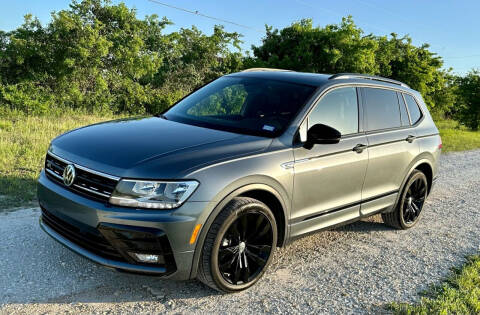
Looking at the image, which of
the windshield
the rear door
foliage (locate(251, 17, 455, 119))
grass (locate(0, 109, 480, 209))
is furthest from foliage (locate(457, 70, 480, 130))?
the windshield

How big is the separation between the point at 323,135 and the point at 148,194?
1682 mm

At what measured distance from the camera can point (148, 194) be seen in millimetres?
3221

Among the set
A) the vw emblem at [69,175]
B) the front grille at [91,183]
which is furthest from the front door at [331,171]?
the vw emblem at [69,175]

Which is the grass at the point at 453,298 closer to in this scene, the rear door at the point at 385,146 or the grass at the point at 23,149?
the rear door at the point at 385,146

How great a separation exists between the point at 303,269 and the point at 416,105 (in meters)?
2.94

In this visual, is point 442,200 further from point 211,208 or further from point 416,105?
point 211,208

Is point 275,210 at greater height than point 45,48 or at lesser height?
lesser

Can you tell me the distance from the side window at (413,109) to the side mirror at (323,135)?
2.20 metres

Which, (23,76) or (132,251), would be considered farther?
(23,76)

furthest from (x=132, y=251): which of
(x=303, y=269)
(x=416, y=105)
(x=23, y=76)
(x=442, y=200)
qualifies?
(x=23, y=76)

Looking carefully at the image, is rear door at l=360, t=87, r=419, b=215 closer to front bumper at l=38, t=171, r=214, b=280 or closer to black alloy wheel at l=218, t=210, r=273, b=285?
black alloy wheel at l=218, t=210, r=273, b=285

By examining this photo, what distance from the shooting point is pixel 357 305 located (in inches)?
147

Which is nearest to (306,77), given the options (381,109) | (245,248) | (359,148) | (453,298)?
(359,148)

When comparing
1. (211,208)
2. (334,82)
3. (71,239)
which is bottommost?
(71,239)
